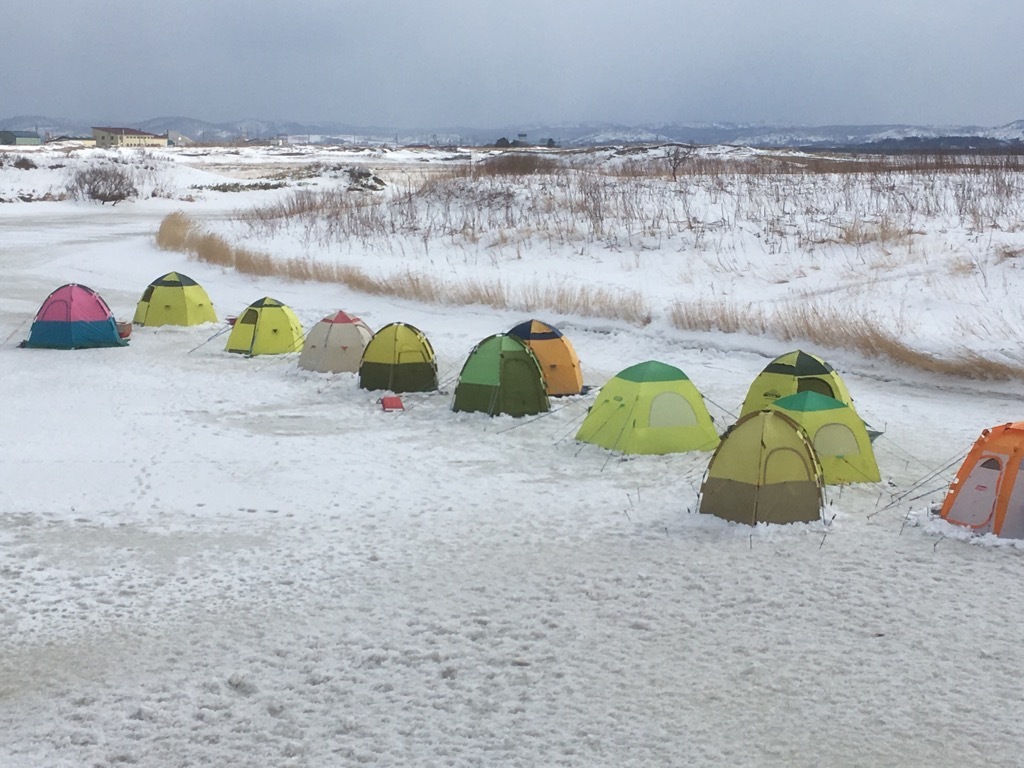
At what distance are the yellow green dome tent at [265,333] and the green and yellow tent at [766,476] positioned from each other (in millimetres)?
8041

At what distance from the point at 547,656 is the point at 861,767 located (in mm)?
1680

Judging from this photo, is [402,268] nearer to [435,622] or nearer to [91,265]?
[91,265]

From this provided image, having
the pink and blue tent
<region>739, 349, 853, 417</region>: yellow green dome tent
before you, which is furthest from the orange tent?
the pink and blue tent

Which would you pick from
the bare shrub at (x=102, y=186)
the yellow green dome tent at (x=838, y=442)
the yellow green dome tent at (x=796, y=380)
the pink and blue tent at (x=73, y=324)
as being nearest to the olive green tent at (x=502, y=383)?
the yellow green dome tent at (x=796, y=380)

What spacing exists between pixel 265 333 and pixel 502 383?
4720 mm

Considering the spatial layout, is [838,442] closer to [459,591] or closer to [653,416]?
[653,416]

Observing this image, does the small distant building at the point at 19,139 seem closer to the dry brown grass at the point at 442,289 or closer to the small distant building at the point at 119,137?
the small distant building at the point at 119,137

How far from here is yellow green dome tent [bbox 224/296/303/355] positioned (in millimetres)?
13992

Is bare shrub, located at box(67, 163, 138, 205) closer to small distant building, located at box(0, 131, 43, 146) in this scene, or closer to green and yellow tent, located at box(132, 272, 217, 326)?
green and yellow tent, located at box(132, 272, 217, 326)

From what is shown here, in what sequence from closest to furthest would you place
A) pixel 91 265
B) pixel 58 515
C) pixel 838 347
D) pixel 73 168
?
pixel 58 515 → pixel 838 347 → pixel 91 265 → pixel 73 168

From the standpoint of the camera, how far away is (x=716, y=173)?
3077 cm

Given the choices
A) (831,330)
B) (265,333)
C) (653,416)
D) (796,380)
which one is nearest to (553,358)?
(653,416)

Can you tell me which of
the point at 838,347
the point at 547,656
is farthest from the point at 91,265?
the point at 547,656

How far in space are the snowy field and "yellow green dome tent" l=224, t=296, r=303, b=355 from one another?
4.99 ft
